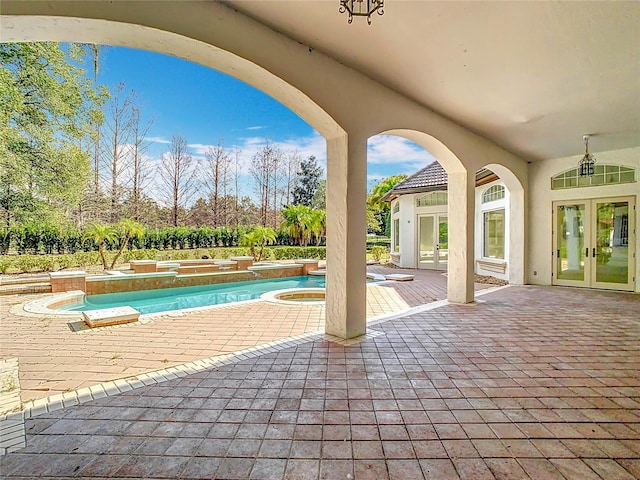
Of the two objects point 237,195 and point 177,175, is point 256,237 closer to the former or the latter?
point 237,195

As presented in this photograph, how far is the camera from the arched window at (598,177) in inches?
318

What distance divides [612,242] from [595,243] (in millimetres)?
329

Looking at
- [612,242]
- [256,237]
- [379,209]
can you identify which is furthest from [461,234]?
[379,209]

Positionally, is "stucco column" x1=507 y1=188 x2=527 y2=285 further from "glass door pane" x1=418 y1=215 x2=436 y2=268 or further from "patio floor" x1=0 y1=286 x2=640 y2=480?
"patio floor" x1=0 y1=286 x2=640 y2=480

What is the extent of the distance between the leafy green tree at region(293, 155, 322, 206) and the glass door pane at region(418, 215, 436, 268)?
549 inches

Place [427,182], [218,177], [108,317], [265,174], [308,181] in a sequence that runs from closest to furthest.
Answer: [108,317], [427,182], [218,177], [265,174], [308,181]

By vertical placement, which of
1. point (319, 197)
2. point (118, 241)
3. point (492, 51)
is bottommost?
point (118, 241)

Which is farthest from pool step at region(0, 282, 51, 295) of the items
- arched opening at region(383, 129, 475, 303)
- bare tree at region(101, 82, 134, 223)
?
arched opening at region(383, 129, 475, 303)

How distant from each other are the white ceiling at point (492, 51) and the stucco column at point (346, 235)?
115 centimetres

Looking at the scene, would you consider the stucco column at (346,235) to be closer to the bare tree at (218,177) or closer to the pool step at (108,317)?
the pool step at (108,317)

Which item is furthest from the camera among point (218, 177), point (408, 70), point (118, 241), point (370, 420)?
point (218, 177)

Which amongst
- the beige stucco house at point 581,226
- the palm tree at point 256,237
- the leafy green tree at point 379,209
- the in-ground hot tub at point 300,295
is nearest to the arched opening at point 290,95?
the in-ground hot tub at point 300,295

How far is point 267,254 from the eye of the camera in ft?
57.6

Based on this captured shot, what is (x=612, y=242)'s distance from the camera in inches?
324
